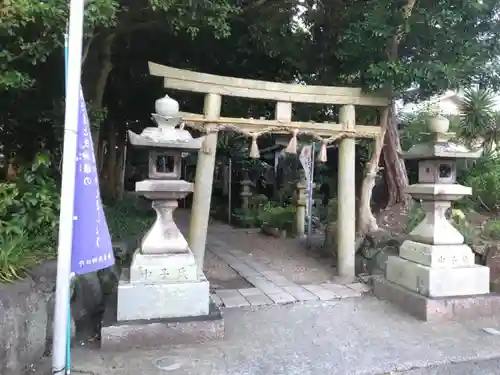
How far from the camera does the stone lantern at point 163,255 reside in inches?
159

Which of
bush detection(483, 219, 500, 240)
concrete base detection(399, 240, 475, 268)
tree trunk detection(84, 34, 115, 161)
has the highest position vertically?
tree trunk detection(84, 34, 115, 161)

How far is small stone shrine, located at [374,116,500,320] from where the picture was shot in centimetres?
488

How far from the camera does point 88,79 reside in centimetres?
761

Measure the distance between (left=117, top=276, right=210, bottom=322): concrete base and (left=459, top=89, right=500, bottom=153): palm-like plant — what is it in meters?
7.14

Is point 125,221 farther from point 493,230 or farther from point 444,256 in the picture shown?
point 493,230

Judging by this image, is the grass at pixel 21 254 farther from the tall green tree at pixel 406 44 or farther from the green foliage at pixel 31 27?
the tall green tree at pixel 406 44

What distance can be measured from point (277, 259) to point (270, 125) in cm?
301

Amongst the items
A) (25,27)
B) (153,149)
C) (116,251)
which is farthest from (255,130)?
(25,27)

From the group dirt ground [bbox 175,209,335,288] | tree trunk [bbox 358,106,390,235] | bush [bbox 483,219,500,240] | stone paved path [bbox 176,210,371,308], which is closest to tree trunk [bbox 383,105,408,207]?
tree trunk [bbox 358,106,390,235]

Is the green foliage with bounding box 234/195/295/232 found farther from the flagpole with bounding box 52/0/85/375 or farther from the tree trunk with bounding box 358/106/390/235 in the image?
the flagpole with bounding box 52/0/85/375

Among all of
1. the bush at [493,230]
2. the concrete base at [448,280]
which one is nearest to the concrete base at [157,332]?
the concrete base at [448,280]

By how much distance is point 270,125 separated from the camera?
20.4ft

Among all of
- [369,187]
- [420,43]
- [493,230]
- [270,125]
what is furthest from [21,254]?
[420,43]

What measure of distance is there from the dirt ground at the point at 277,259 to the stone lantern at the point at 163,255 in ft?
8.04
